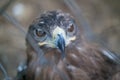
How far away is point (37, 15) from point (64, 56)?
2.01m

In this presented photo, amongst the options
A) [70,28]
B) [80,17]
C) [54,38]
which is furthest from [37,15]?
[80,17]

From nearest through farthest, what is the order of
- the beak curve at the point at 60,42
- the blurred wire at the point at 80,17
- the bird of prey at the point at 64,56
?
1. the blurred wire at the point at 80,17
2. the beak curve at the point at 60,42
3. the bird of prey at the point at 64,56

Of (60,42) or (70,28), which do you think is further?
(70,28)

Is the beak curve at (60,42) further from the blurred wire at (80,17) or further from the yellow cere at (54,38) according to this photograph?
the blurred wire at (80,17)

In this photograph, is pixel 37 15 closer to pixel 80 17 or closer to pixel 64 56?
pixel 64 56

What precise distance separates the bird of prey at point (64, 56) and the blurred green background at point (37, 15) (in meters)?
1.44

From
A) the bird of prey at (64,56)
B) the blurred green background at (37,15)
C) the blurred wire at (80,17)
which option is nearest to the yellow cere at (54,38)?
the bird of prey at (64,56)

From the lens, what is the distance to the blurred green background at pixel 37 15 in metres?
4.88

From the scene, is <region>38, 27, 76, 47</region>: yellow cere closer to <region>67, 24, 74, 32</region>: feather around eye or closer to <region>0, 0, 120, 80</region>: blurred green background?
<region>67, 24, 74, 32</region>: feather around eye

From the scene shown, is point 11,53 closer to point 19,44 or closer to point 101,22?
point 19,44

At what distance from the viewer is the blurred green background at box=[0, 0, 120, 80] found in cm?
488

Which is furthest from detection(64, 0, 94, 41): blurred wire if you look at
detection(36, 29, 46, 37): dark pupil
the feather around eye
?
detection(36, 29, 46, 37): dark pupil

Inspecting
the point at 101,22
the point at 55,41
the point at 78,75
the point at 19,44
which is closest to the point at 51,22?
the point at 55,41

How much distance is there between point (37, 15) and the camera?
5.11 metres
